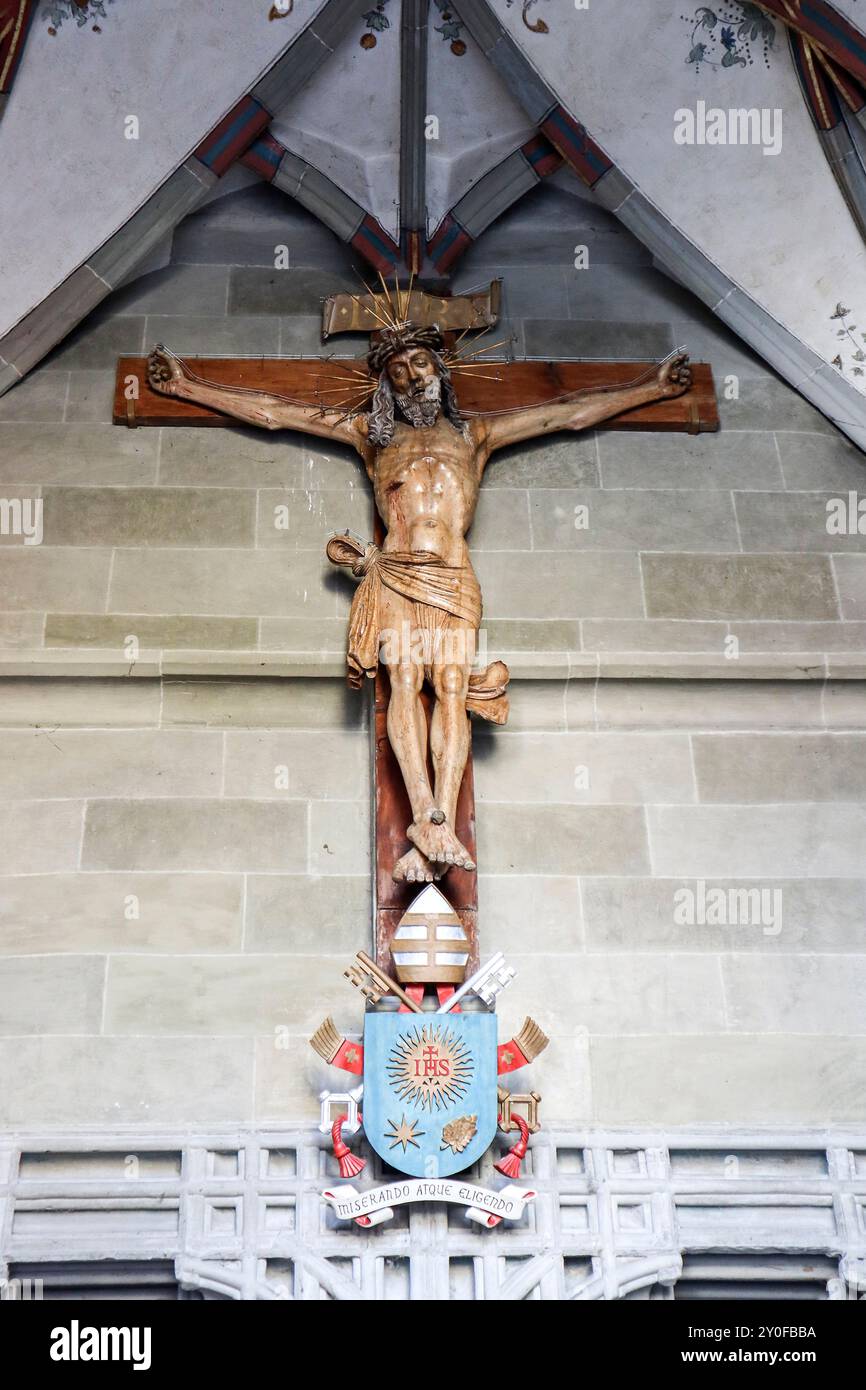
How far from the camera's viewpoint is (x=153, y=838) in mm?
5953

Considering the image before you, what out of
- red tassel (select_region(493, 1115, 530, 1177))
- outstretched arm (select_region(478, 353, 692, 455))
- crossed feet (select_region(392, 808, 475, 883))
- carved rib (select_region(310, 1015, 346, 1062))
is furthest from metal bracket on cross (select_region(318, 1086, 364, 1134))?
outstretched arm (select_region(478, 353, 692, 455))

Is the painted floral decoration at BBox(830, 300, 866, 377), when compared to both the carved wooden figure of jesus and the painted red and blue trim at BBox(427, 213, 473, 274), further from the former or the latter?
the painted red and blue trim at BBox(427, 213, 473, 274)

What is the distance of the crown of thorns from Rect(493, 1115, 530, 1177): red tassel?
3403 millimetres

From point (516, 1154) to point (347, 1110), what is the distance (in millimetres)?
639

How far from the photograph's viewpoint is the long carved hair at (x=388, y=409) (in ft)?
21.2

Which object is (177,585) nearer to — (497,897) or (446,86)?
(497,897)

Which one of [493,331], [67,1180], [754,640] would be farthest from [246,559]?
[67,1180]

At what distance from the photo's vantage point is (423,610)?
6051 millimetres

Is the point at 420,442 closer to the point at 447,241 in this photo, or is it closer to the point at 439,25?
the point at 447,241

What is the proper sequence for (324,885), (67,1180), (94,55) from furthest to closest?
(94,55), (324,885), (67,1180)

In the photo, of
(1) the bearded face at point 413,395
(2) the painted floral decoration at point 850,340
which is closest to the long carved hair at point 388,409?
(1) the bearded face at point 413,395

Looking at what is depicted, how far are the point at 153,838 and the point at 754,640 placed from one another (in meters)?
2.81

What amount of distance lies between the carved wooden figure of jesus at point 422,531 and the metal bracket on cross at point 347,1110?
0.85 meters

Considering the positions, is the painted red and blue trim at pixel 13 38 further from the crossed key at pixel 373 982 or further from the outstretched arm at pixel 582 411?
the crossed key at pixel 373 982
